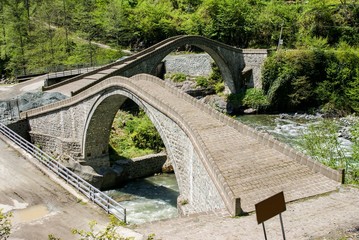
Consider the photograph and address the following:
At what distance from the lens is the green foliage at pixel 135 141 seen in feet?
94.6

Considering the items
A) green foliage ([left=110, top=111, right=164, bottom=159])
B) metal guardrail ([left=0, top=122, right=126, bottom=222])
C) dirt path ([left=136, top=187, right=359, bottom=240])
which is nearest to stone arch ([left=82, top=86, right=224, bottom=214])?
dirt path ([left=136, top=187, right=359, bottom=240])

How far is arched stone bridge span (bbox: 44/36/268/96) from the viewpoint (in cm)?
3269

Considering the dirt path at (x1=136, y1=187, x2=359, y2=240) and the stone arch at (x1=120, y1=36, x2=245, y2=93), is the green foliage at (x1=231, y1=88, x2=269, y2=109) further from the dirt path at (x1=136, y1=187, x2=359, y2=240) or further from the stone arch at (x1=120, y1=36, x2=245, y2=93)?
the dirt path at (x1=136, y1=187, x2=359, y2=240)

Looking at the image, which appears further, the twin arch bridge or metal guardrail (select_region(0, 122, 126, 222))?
metal guardrail (select_region(0, 122, 126, 222))

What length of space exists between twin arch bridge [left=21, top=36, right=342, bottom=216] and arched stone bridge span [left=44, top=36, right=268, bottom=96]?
5376mm

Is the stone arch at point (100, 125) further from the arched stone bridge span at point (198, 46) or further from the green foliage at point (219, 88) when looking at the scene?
the green foliage at point (219, 88)

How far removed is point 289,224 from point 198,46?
32.1m

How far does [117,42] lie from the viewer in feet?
165

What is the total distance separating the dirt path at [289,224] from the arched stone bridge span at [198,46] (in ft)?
70.1

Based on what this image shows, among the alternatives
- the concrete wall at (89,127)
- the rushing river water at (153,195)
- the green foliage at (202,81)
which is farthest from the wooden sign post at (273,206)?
the green foliage at (202,81)

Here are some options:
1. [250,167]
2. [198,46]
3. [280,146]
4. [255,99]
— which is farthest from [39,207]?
[255,99]

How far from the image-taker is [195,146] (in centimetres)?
1399

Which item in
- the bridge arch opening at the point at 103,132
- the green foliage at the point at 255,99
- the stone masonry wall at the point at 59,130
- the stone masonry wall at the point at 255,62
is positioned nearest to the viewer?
the bridge arch opening at the point at 103,132

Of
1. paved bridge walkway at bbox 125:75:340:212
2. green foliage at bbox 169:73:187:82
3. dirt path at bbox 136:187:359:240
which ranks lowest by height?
green foliage at bbox 169:73:187:82
